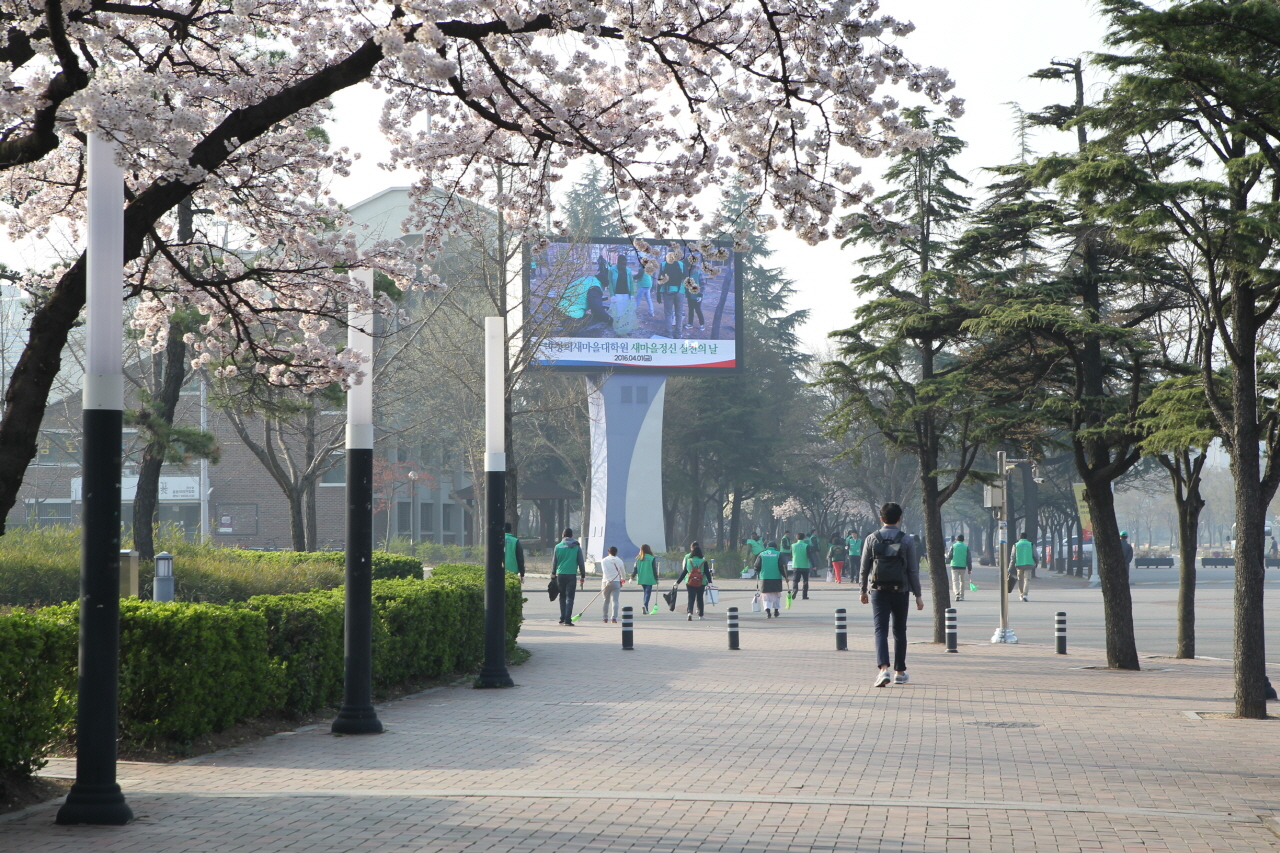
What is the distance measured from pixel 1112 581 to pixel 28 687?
14.2m

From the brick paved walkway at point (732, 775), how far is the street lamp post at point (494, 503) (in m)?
0.46

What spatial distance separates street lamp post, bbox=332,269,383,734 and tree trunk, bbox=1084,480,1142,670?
35.1ft

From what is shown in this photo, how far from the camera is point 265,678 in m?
9.81

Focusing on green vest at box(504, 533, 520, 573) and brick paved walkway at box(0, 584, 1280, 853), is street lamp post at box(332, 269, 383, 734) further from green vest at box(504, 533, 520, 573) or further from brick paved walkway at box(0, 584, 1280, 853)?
green vest at box(504, 533, 520, 573)

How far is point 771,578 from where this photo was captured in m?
26.1

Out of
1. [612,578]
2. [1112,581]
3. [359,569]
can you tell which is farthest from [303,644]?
[612,578]

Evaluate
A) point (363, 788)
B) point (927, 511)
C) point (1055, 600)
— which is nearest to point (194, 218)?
point (927, 511)

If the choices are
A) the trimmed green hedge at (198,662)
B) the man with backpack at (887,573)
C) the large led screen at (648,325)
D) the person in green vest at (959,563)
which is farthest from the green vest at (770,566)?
the large led screen at (648,325)

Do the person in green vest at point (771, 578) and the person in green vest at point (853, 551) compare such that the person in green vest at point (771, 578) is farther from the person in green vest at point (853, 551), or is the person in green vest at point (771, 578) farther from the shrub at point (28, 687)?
the shrub at point (28, 687)

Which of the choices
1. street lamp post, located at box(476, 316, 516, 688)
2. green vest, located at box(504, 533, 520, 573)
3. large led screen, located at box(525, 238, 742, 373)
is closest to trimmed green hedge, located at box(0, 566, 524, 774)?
street lamp post, located at box(476, 316, 516, 688)

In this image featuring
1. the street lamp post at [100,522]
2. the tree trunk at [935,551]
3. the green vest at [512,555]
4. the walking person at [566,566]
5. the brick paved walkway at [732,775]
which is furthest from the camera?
the walking person at [566,566]

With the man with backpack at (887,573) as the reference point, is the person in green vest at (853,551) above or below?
below

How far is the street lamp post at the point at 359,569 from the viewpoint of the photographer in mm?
9945

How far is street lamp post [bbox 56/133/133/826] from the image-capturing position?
21.5 ft
